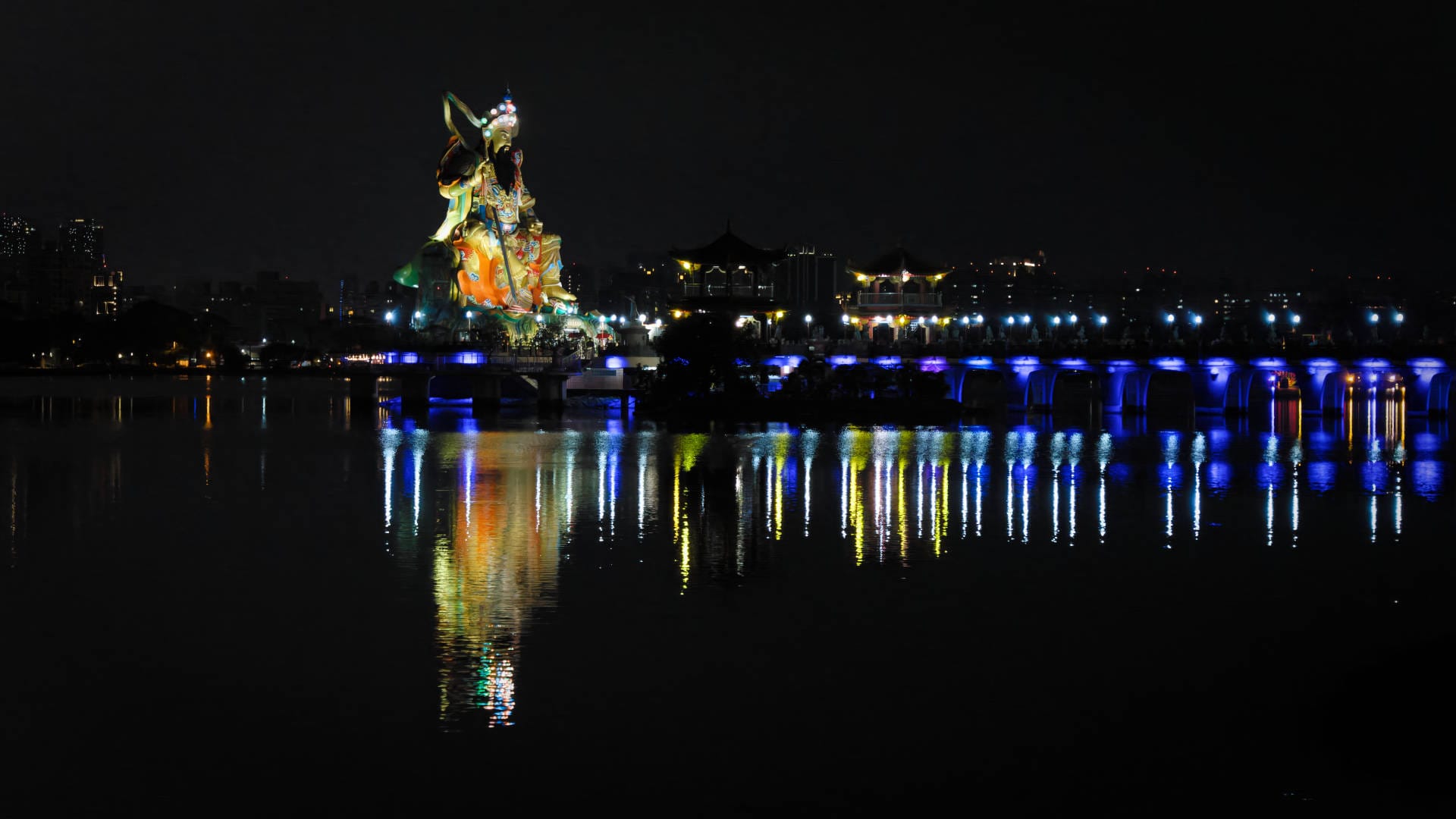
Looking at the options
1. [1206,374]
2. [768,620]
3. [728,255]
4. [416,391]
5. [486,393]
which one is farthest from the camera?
[728,255]

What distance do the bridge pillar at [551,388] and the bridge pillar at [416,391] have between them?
723 cm

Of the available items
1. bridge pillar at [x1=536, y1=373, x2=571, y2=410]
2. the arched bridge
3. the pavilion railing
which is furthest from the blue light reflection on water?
the pavilion railing

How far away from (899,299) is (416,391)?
3829 cm

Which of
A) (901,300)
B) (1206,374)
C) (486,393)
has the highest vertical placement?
(901,300)

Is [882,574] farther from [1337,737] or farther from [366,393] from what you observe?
[366,393]

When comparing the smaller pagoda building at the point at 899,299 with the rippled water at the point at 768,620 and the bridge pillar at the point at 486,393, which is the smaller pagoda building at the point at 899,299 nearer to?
the bridge pillar at the point at 486,393

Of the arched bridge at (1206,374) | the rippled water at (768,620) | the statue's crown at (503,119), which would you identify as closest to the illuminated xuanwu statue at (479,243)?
the statue's crown at (503,119)

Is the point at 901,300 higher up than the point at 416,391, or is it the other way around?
the point at 901,300

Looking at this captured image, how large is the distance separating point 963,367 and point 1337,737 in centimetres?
7310

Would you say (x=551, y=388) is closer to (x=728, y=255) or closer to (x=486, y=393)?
(x=486, y=393)

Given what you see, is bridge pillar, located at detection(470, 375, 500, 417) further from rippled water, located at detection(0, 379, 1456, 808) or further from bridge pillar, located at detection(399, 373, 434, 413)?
rippled water, located at detection(0, 379, 1456, 808)

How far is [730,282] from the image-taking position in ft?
333


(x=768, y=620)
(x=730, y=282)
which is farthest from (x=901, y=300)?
(x=768, y=620)

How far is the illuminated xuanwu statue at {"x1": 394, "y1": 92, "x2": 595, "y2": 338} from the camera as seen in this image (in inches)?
3465
